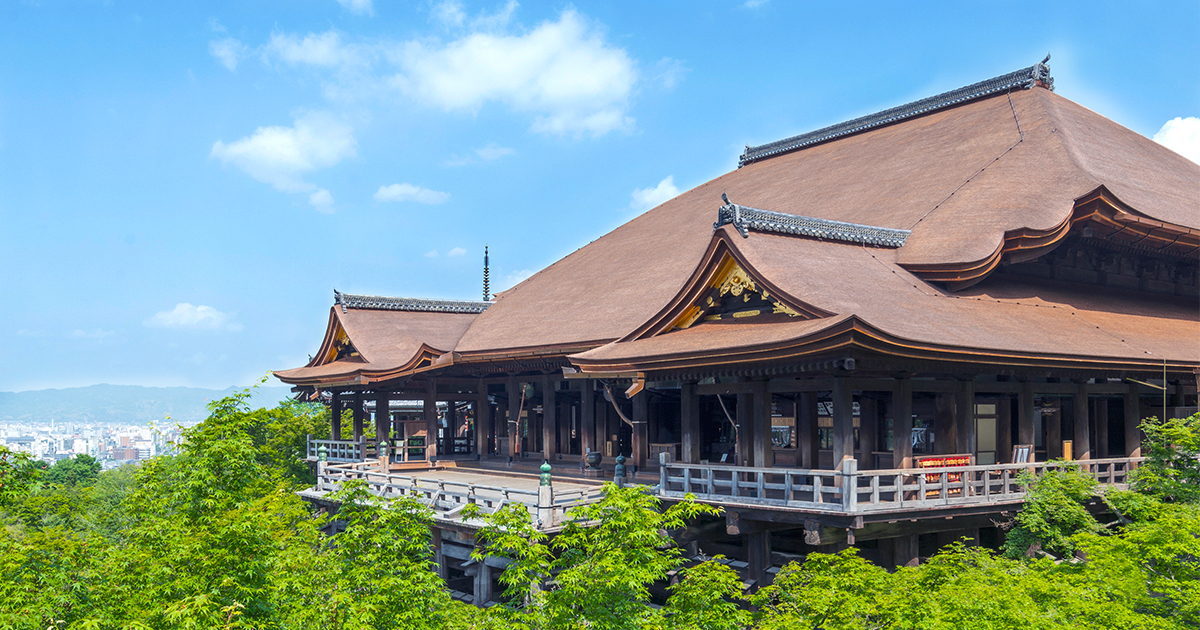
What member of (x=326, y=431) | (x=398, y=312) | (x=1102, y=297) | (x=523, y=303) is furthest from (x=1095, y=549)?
(x=326, y=431)

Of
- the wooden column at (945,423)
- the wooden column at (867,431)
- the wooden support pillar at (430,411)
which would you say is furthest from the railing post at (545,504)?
the wooden support pillar at (430,411)

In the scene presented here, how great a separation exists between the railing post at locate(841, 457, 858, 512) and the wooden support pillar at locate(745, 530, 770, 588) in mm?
3044

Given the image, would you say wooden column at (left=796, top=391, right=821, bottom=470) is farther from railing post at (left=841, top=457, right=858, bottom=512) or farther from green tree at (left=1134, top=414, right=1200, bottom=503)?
green tree at (left=1134, top=414, right=1200, bottom=503)

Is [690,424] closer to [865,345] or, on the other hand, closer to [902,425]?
[902,425]

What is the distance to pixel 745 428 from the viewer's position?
727 inches

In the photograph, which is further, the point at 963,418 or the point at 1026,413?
the point at 1026,413

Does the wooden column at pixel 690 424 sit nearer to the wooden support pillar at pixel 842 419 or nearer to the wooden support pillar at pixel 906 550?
the wooden support pillar at pixel 842 419

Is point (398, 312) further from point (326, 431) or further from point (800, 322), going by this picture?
point (800, 322)

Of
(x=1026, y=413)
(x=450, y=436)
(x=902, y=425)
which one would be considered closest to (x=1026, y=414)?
(x=1026, y=413)

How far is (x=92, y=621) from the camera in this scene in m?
11.8

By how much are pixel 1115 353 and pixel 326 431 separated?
37137 millimetres

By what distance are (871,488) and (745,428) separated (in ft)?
11.2

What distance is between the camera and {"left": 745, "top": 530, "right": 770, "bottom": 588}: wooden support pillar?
18000mm

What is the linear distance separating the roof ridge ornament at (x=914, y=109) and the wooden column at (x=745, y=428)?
18140mm
